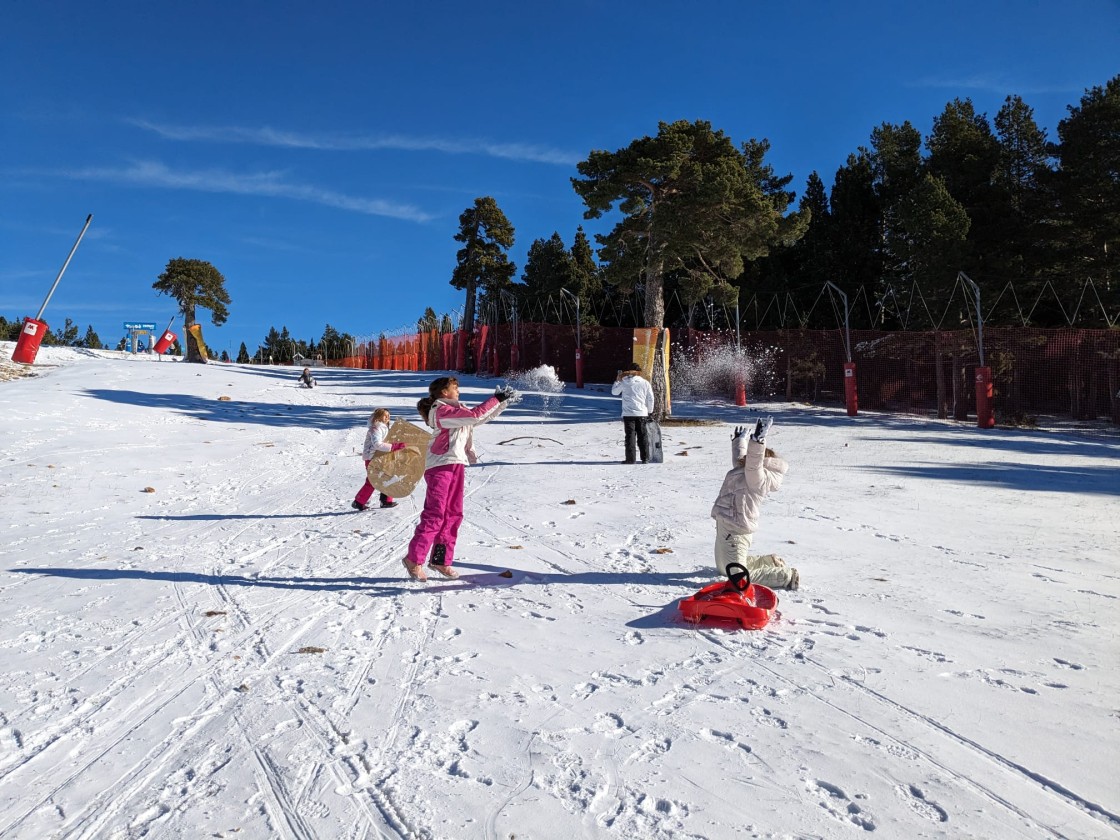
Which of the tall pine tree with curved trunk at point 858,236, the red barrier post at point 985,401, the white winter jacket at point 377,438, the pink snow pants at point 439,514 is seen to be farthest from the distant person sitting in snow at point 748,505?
the tall pine tree with curved trunk at point 858,236

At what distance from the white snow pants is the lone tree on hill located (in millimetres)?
43176

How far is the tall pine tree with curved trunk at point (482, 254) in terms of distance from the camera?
134 feet

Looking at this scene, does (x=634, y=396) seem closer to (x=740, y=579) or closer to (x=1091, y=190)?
(x=740, y=579)

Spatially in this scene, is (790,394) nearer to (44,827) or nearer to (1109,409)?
(1109,409)

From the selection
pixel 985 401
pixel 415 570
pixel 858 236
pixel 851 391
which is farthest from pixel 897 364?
pixel 415 570

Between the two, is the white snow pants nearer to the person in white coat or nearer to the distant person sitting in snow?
the distant person sitting in snow

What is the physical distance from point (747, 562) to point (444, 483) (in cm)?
239

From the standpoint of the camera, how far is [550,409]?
21703 mm

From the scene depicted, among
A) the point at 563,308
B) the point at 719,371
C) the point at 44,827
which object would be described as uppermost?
the point at 563,308

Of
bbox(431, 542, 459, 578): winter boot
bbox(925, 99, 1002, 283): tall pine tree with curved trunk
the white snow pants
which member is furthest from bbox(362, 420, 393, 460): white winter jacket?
bbox(925, 99, 1002, 283): tall pine tree with curved trunk

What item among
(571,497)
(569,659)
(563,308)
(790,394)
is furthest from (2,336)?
(569,659)

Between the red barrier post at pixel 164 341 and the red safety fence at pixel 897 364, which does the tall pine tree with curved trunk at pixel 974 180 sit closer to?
the red safety fence at pixel 897 364

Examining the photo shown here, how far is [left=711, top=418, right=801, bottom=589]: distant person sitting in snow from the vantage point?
5.21 meters

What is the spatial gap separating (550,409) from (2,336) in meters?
68.3
